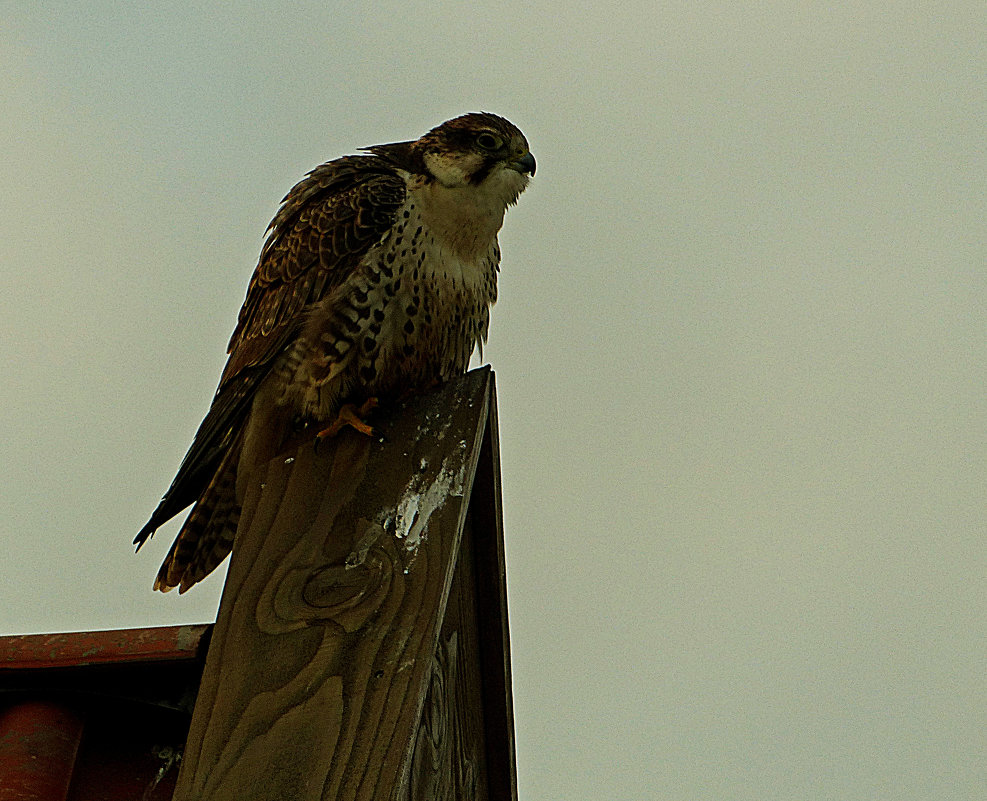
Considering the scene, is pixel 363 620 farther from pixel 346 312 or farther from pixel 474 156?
pixel 474 156

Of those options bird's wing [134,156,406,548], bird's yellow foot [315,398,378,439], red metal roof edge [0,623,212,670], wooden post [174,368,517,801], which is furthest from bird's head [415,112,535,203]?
red metal roof edge [0,623,212,670]

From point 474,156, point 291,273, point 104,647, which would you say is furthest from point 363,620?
point 474,156

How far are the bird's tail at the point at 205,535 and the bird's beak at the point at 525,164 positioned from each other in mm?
1292

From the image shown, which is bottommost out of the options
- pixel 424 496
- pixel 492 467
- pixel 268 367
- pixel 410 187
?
pixel 424 496

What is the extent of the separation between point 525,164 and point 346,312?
894 millimetres

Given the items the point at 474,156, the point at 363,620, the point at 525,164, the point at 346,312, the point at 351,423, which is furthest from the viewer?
the point at 525,164

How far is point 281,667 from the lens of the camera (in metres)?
1.56

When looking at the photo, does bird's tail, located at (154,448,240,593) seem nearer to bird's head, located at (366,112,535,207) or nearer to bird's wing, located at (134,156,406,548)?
bird's wing, located at (134,156,406,548)

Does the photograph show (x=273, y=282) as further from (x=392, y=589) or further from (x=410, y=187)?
(x=392, y=589)

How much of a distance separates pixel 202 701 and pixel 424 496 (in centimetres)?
43

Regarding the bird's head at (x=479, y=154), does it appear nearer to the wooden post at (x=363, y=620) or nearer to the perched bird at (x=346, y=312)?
the perched bird at (x=346, y=312)

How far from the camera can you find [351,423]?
203 centimetres

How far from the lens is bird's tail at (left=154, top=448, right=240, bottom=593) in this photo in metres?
3.32

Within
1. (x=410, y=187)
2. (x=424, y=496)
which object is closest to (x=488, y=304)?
(x=410, y=187)
